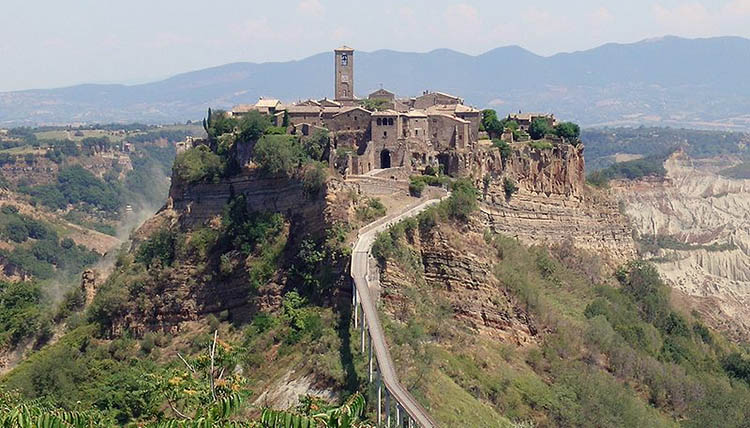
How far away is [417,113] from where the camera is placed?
45469 mm

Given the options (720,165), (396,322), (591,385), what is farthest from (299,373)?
(720,165)

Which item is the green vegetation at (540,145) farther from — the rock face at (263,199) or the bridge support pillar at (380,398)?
the bridge support pillar at (380,398)

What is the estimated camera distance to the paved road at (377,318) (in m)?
22.8

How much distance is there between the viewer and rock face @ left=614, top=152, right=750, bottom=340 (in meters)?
67.5

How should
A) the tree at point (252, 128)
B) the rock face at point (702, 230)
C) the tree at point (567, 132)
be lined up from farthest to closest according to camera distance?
the rock face at point (702, 230), the tree at point (567, 132), the tree at point (252, 128)

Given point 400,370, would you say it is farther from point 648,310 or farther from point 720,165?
point 720,165

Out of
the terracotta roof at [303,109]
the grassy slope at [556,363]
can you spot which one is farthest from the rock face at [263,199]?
the terracotta roof at [303,109]

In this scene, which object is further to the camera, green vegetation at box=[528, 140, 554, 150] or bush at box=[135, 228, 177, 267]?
green vegetation at box=[528, 140, 554, 150]

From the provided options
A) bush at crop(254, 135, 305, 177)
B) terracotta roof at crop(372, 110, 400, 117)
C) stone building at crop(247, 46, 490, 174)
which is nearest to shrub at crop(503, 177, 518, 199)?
stone building at crop(247, 46, 490, 174)

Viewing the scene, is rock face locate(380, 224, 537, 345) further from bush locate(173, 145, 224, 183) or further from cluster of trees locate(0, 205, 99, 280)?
cluster of trees locate(0, 205, 99, 280)

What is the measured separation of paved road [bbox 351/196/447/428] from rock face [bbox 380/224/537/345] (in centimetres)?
140

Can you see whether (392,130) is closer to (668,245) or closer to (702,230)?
(668,245)

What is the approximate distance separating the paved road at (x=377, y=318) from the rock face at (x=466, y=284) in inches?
54.9

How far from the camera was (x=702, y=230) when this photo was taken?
341 feet
